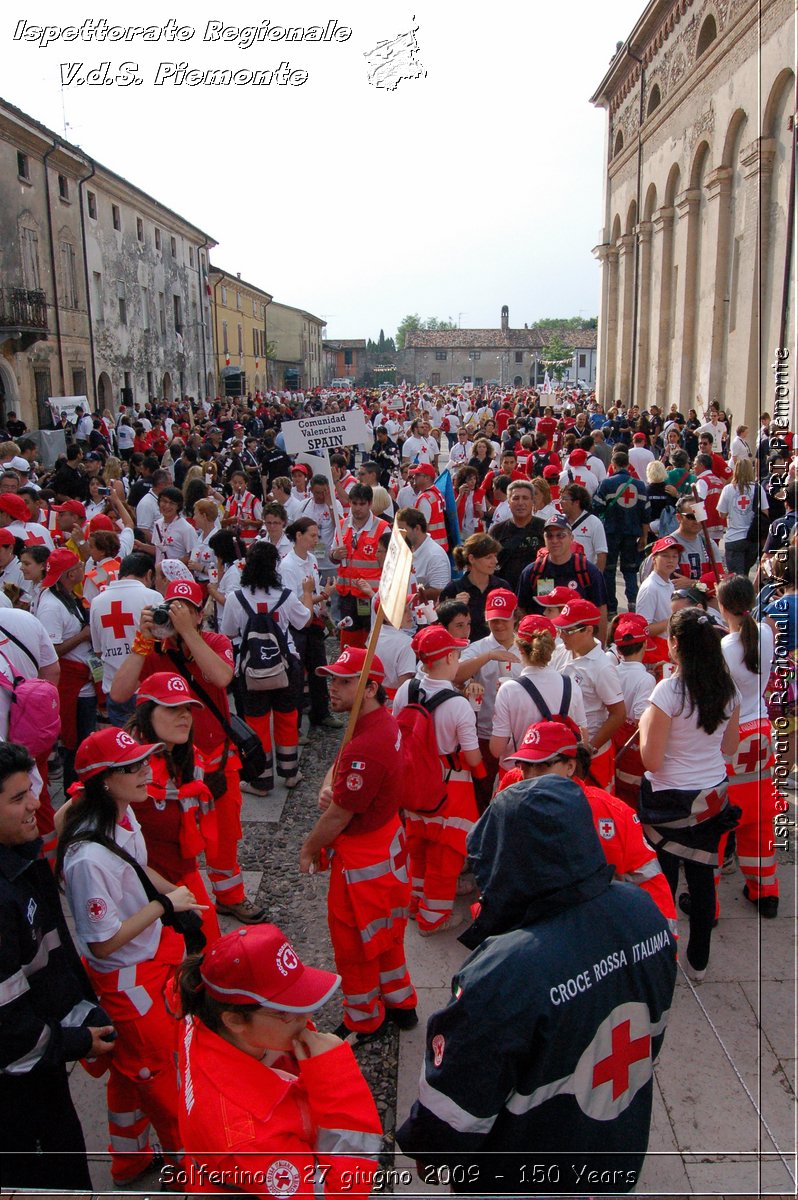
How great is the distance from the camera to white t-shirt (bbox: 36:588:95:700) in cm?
598

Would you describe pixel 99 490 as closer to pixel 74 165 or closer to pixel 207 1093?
pixel 207 1093

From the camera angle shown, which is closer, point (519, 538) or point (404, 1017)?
point (404, 1017)

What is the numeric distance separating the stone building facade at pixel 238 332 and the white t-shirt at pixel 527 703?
54.1 metres

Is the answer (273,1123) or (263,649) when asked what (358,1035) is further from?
(263,649)

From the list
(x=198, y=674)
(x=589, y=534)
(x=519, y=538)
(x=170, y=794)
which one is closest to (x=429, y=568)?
(x=519, y=538)

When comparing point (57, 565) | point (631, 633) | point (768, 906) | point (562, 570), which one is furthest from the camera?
point (562, 570)

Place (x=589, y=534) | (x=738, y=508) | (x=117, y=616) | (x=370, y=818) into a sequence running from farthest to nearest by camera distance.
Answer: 1. (x=738, y=508)
2. (x=589, y=534)
3. (x=117, y=616)
4. (x=370, y=818)

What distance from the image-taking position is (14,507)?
735 cm

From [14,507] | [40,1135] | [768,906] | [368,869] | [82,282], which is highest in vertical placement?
[82,282]

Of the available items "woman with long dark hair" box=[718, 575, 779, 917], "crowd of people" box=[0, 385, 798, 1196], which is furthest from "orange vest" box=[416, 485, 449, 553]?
"woman with long dark hair" box=[718, 575, 779, 917]

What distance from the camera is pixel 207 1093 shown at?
205 centimetres

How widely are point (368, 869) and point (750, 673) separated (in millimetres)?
2469

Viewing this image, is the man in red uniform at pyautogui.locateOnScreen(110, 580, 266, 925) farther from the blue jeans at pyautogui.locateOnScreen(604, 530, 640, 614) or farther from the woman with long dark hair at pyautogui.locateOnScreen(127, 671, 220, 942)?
the blue jeans at pyautogui.locateOnScreen(604, 530, 640, 614)

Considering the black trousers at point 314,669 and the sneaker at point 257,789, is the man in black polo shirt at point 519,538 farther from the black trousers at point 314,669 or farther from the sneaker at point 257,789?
the sneaker at point 257,789
